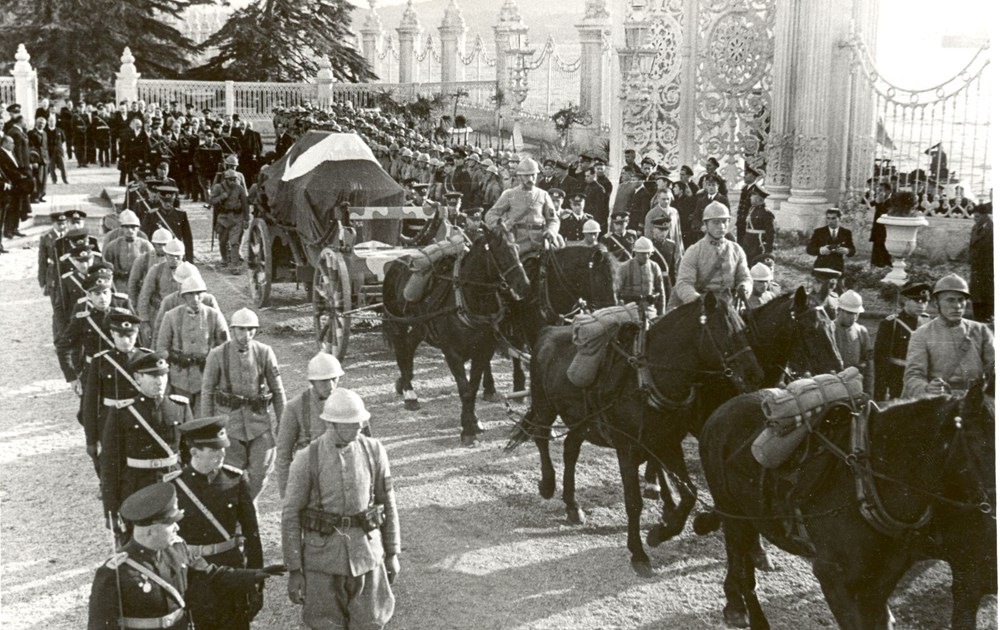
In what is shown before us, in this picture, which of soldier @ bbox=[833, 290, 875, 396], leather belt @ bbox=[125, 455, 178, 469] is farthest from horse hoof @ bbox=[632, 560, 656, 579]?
leather belt @ bbox=[125, 455, 178, 469]

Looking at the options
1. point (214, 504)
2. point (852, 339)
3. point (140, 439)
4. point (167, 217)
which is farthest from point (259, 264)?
point (214, 504)

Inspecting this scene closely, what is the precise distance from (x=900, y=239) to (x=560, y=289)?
5167 mm

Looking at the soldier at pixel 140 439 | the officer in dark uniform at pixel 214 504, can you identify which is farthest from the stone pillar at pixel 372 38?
the officer in dark uniform at pixel 214 504

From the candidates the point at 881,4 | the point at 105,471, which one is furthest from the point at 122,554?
the point at 881,4

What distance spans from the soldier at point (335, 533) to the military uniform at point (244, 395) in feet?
6.86

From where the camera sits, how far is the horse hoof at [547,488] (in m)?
8.59

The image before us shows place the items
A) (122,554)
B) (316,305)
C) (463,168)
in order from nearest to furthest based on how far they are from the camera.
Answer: (122,554) < (316,305) < (463,168)

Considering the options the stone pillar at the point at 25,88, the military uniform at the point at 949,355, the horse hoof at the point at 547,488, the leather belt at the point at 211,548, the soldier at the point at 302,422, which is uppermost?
the stone pillar at the point at 25,88

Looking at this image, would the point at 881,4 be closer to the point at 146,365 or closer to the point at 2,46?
the point at 146,365

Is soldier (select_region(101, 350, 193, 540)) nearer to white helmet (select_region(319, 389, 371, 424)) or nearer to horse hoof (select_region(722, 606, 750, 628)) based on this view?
white helmet (select_region(319, 389, 371, 424))

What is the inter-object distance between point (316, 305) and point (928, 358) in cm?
752

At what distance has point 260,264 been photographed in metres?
15.5

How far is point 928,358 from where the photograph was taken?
7207 millimetres

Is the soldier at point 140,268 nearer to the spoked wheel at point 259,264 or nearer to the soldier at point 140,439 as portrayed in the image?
the spoked wheel at point 259,264
